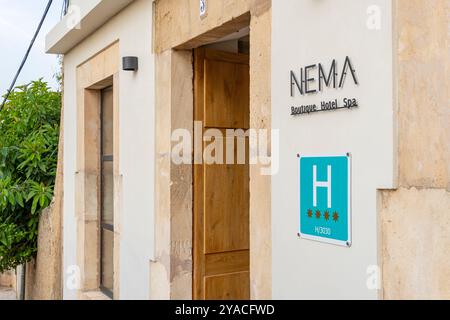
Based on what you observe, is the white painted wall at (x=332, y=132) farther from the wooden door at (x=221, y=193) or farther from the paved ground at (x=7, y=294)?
the paved ground at (x=7, y=294)

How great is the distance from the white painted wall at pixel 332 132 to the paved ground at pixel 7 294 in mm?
7303

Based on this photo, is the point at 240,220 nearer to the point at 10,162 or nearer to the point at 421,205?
the point at 421,205

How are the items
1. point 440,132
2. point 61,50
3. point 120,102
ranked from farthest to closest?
1. point 61,50
2. point 120,102
3. point 440,132

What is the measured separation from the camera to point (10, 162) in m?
6.66

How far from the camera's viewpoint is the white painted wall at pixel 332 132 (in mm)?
2049

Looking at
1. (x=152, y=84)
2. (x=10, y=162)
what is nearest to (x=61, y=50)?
(x=10, y=162)

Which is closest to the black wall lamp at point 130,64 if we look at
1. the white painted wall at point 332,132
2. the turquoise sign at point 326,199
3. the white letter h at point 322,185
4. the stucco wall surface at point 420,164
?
the white painted wall at point 332,132

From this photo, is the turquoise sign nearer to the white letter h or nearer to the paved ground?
the white letter h

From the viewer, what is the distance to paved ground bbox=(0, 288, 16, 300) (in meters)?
8.70

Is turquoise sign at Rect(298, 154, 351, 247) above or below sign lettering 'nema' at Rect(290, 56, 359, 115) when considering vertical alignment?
below

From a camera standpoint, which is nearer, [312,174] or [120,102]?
[312,174]

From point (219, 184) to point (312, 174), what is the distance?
158cm

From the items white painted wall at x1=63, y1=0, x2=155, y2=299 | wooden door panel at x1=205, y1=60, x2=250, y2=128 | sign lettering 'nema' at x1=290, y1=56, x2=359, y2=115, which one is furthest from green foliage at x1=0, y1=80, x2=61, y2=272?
sign lettering 'nema' at x1=290, y1=56, x2=359, y2=115

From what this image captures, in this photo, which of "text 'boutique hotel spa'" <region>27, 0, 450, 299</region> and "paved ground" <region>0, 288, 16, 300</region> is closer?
"text 'boutique hotel spa'" <region>27, 0, 450, 299</region>
